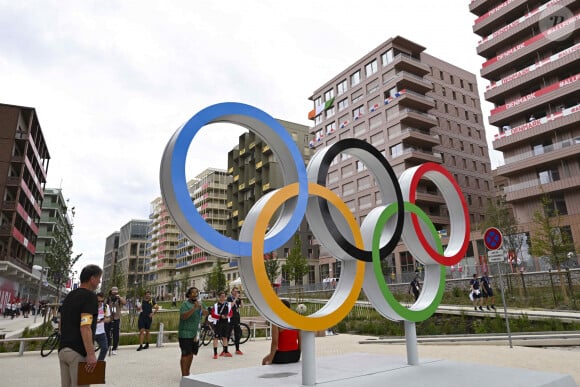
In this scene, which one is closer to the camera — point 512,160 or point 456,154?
point 512,160

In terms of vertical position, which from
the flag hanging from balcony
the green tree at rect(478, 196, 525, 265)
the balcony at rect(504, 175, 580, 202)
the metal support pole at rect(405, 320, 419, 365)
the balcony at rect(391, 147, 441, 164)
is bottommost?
the metal support pole at rect(405, 320, 419, 365)

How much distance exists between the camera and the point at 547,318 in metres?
14.2

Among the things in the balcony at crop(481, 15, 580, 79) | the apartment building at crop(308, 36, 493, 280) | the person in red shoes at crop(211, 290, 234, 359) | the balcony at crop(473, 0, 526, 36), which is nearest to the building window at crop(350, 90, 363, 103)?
the apartment building at crop(308, 36, 493, 280)

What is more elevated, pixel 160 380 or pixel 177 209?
pixel 177 209

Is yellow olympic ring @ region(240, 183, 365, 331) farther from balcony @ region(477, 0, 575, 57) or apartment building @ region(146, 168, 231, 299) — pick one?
apartment building @ region(146, 168, 231, 299)

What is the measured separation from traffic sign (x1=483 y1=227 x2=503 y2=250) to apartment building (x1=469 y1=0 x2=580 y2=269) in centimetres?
2696

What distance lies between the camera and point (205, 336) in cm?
1485

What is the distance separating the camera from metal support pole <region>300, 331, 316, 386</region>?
569cm

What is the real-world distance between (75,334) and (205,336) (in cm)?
1110

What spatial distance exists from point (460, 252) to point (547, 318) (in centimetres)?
877

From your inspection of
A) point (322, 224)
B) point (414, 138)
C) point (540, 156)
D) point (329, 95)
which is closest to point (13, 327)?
point (322, 224)

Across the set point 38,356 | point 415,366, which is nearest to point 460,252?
point 415,366

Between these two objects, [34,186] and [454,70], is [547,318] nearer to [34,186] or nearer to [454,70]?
[454,70]

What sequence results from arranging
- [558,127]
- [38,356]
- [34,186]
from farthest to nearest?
[34,186]
[558,127]
[38,356]
